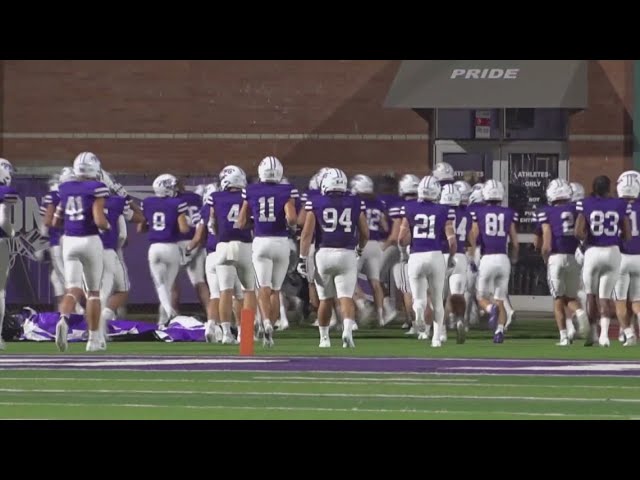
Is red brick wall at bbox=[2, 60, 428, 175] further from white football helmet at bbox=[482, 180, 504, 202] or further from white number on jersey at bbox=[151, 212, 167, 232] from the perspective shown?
white football helmet at bbox=[482, 180, 504, 202]

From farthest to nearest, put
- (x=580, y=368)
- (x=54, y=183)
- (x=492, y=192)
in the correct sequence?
1. (x=54, y=183)
2. (x=492, y=192)
3. (x=580, y=368)

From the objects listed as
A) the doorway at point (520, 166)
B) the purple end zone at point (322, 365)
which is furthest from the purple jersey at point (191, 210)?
the doorway at point (520, 166)

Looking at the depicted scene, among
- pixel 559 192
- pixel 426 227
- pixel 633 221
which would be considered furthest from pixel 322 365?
pixel 633 221

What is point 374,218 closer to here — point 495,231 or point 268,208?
point 495,231

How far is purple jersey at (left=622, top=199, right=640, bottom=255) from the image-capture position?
23547mm

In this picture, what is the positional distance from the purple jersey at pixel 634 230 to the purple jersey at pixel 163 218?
565cm

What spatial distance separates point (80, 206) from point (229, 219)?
214 cm

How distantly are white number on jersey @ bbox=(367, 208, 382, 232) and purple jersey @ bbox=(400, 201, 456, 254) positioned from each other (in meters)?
3.72

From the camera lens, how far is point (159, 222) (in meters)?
25.3

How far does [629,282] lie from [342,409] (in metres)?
9.91

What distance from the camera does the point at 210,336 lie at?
23.9 metres

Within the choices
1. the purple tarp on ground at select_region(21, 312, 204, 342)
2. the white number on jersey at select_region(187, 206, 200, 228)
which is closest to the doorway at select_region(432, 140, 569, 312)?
the white number on jersey at select_region(187, 206, 200, 228)

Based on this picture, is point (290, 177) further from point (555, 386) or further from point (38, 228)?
point (555, 386)

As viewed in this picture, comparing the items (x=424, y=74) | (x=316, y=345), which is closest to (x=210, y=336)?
(x=316, y=345)
